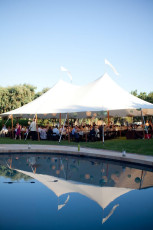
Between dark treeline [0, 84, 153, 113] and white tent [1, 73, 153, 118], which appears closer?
white tent [1, 73, 153, 118]

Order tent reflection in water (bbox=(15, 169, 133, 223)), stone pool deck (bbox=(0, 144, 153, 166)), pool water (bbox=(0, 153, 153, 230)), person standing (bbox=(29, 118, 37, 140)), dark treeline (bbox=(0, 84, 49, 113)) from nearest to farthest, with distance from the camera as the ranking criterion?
1. pool water (bbox=(0, 153, 153, 230))
2. tent reflection in water (bbox=(15, 169, 133, 223))
3. stone pool deck (bbox=(0, 144, 153, 166))
4. person standing (bbox=(29, 118, 37, 140))
5. dark treeline (bbox=(0, 84, 49, 113))

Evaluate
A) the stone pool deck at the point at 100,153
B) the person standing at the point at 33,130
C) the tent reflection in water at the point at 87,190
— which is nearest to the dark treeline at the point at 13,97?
the person standing at the point at 33,130

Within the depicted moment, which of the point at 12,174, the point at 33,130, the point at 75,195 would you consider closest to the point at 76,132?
the point at 33,130

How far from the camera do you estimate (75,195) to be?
6.50 metres

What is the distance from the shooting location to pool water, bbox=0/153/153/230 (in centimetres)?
488

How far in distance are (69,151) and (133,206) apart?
6.43 m

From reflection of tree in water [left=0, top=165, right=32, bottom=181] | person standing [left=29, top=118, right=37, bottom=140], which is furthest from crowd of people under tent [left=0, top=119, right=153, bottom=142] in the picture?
reflection of tree in water [left=0, top=165, right=32, bottom=181]

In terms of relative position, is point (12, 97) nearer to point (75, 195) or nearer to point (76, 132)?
point (76, 132)

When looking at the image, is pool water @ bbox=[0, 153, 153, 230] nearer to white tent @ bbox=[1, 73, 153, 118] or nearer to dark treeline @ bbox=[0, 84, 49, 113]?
white tent @ bbox=[1, 73, 153, 118]

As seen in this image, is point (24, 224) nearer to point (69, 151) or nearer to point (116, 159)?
point (116, 159)

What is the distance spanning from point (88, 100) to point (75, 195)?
11.1 metres

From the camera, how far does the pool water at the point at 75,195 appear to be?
192 inches

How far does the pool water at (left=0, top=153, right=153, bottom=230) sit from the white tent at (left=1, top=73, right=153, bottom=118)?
20.2ft

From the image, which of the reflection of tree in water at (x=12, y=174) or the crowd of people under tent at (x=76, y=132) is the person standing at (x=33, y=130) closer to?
the crowd of people under tent at (x=76, y=132)
